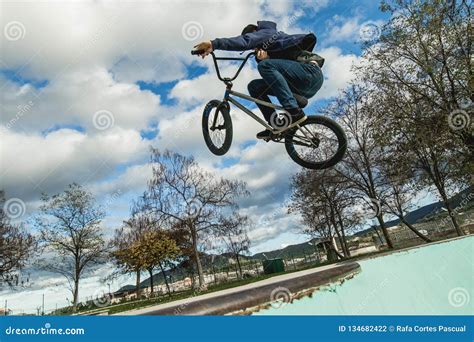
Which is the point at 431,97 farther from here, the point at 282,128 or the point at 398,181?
the point at 282,128

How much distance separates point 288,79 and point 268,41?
0.67 meters

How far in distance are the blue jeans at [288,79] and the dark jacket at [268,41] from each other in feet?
0.66

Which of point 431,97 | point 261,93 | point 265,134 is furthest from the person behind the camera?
point 431,97

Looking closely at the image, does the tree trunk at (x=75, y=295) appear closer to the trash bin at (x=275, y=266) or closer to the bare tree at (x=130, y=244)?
the bare tree at (x=130, y=244)

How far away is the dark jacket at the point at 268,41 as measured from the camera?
4.55 meters

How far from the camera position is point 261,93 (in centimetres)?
573

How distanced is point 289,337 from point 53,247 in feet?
92.9

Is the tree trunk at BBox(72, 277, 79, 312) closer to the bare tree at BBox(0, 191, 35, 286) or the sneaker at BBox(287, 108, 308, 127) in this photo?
the bare tree at BBox(0, 191, 35, 286)

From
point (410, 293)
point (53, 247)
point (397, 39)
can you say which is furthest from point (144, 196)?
point (410, 293)

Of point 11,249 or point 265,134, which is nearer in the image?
point 265,134

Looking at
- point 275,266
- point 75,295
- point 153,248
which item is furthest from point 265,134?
point 275,266

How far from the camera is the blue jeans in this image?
5.09 meters

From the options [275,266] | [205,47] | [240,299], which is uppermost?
[205,47]

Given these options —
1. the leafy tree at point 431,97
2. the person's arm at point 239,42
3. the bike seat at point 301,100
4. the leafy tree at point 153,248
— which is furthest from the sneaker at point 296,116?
the leafy tree at point 153,248
